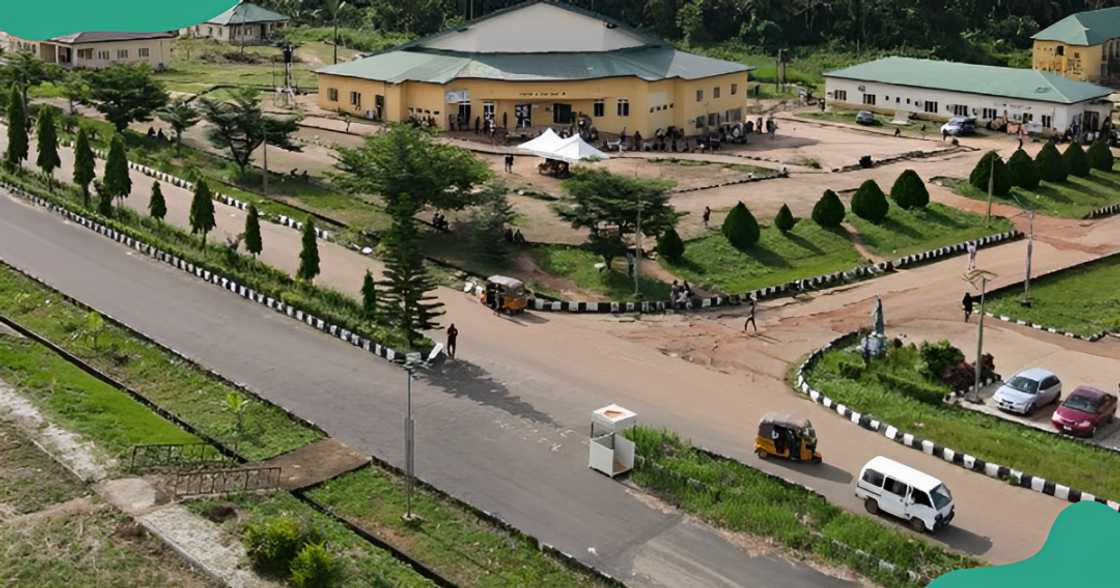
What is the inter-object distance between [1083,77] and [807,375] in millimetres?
58387

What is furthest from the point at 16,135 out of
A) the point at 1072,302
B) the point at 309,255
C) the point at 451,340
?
the point at 1072,302

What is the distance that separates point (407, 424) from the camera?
25547 millimetres

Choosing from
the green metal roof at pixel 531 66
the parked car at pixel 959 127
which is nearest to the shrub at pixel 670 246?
the green metal roof at pixel 531 66

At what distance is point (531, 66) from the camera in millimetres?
66312

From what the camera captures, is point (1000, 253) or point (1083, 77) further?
point (1083, 77)

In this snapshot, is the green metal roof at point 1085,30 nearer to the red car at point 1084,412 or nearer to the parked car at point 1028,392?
the parked car at point 1028,392

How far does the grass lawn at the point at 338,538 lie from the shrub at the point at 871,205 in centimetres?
2873

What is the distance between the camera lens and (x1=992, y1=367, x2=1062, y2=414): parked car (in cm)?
3128

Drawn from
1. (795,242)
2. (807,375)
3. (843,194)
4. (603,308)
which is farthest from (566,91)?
(807,375)

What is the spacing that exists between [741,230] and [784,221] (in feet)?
8.22

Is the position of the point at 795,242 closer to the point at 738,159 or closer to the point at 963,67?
the point at 738,159

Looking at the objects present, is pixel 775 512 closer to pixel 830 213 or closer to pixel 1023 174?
pixel 830 213

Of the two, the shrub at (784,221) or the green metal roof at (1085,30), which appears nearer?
the shrub at (784,221)

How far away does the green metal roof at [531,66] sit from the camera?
214 feet
